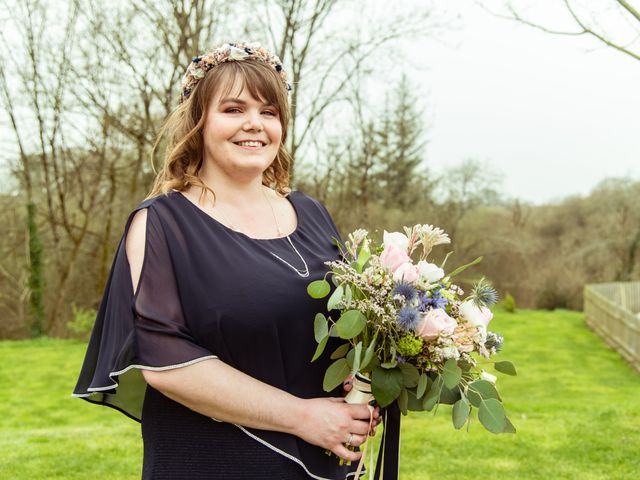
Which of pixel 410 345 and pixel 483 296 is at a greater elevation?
pixel 483 296

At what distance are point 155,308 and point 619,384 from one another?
15.1m

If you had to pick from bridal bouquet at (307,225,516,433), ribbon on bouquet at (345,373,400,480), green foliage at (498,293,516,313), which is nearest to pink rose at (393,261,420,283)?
bridal bouquet at (307,225,516,433)

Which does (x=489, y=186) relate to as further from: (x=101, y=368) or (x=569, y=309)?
(x=101, y=368)

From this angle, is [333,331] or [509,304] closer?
[333,331]

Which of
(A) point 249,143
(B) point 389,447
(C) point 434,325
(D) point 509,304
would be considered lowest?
(D) point 509,304

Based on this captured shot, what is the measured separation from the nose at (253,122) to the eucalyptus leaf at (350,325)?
664 millimetres

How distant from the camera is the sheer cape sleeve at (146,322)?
6.26 ft

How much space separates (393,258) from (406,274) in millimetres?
77

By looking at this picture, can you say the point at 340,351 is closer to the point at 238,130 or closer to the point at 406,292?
the point at 406,292

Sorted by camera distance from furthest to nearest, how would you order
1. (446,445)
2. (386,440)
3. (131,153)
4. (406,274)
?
(131,153)
(446,445)
(386,440)
(406,274)

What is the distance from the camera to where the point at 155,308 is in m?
1.93

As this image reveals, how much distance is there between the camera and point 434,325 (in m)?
1.92

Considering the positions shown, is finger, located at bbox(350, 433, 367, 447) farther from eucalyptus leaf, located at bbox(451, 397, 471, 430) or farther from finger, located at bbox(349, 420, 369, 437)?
eucalyptus leaf, located at bbox(451, 397, 471, 430)

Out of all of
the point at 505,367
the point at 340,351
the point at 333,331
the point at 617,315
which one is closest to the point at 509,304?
the point at 617,315
